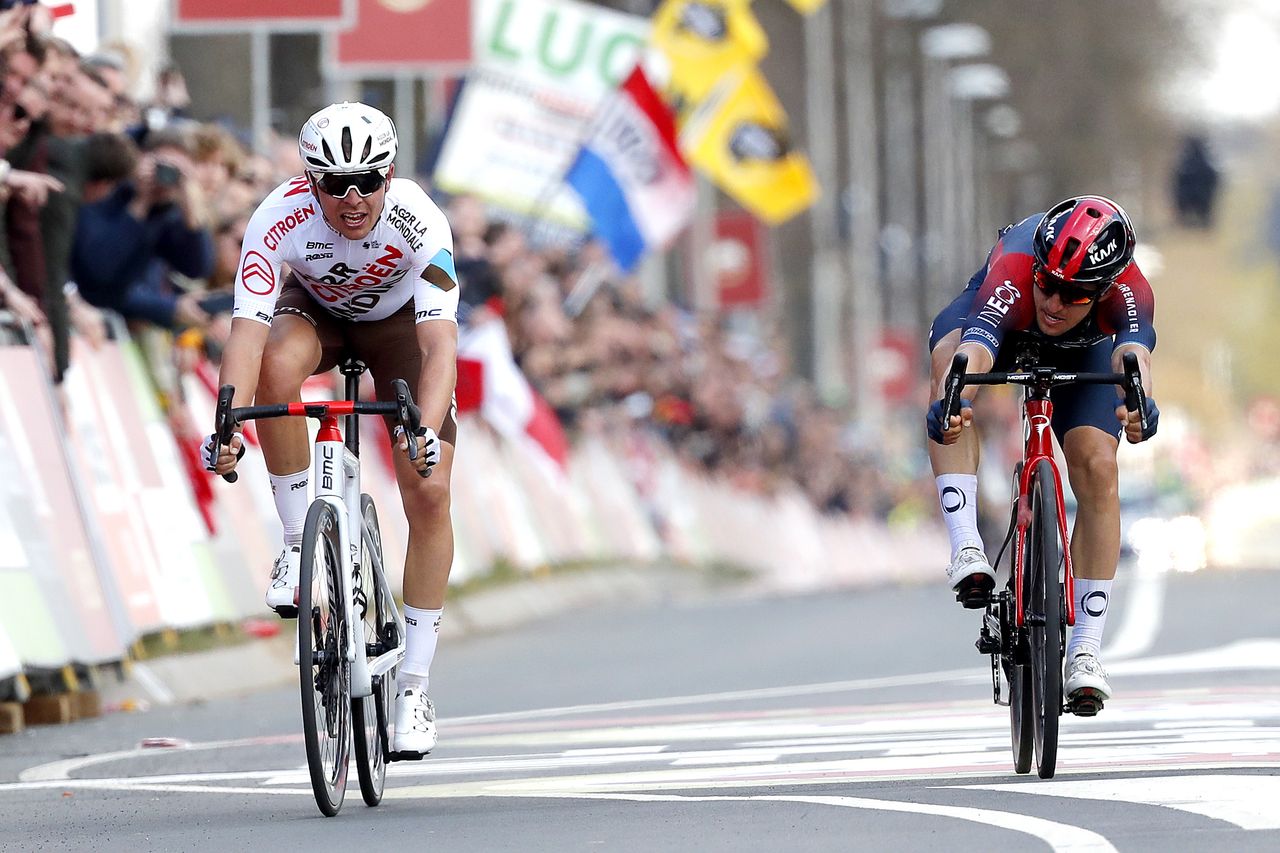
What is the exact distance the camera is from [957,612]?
2225cm

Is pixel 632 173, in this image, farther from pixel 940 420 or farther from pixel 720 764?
pixel 940 420

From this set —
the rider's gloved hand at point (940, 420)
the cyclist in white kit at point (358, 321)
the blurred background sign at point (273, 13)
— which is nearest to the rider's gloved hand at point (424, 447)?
the cyclist in white kit at point (358, 321)

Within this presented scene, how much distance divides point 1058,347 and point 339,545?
2461 millimetres

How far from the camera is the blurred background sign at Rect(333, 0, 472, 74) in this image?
76.3ft

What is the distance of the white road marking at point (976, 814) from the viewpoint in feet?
24.6

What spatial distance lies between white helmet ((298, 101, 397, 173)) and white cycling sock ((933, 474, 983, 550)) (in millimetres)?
2141

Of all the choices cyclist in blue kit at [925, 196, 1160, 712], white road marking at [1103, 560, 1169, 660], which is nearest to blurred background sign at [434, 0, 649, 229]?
white road marking at [1103, 560, 1169, 660]

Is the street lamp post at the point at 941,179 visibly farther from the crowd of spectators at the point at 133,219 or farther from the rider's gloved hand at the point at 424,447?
the rider's gloved hand at the point at 424,447

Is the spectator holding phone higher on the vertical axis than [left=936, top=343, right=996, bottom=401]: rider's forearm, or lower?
higher

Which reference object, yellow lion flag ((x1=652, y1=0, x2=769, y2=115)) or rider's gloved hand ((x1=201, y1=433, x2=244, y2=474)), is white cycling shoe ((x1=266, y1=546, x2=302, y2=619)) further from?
yellow lion flag ((x1=652, y1=0, x2=769, y2=115))

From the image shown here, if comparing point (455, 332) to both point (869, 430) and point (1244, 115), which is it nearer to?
point (869, 430)

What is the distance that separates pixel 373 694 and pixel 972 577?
6.29 ft

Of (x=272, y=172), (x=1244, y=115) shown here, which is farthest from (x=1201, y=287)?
(x=272, y=172)

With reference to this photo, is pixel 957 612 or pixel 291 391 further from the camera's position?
pixel 957 612
